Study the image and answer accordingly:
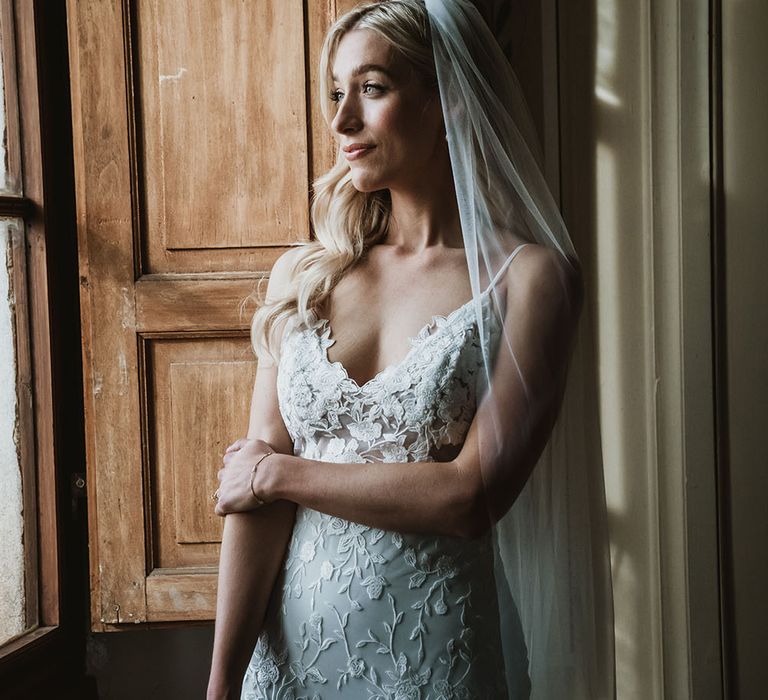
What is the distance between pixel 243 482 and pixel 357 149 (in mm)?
556

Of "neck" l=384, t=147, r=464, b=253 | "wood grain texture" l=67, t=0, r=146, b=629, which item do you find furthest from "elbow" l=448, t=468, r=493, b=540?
"wood grain texture" l=67, t=0, r=146, b=629

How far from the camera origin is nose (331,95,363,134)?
132 centimetres

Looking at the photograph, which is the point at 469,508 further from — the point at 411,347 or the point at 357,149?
the point at 357,149

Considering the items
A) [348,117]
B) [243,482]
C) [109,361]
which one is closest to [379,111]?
[348,117]

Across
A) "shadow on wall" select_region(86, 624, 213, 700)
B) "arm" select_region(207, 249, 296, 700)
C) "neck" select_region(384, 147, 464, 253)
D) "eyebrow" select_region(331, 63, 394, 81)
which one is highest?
"eyebrow" select_region(331, 63, 394, 81)

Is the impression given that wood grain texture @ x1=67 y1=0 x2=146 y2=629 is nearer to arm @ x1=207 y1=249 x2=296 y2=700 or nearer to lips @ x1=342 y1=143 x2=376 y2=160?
arm @ x1=207 y1=249 x2=296 y2=700

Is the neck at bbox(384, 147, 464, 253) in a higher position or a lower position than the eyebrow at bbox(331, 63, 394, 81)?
lower

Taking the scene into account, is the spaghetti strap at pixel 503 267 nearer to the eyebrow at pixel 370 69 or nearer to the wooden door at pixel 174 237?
the eyebrow at pixel 370 69

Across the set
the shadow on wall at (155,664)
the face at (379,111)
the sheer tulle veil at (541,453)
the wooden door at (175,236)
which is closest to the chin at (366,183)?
the face at (379,111)

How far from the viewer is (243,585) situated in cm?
133

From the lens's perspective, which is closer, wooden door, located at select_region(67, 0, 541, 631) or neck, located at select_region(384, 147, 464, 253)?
neck, located at select_region(384, 147, 464, 253)

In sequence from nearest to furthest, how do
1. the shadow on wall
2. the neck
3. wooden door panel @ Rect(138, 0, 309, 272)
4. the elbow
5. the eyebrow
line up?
the elbow
the eyebrow
the neck
wooden door panel @ Rect(138, 0, 309, 272)
the shadow on wall

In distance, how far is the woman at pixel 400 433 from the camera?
122 cm

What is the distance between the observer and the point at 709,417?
52.7 inches
